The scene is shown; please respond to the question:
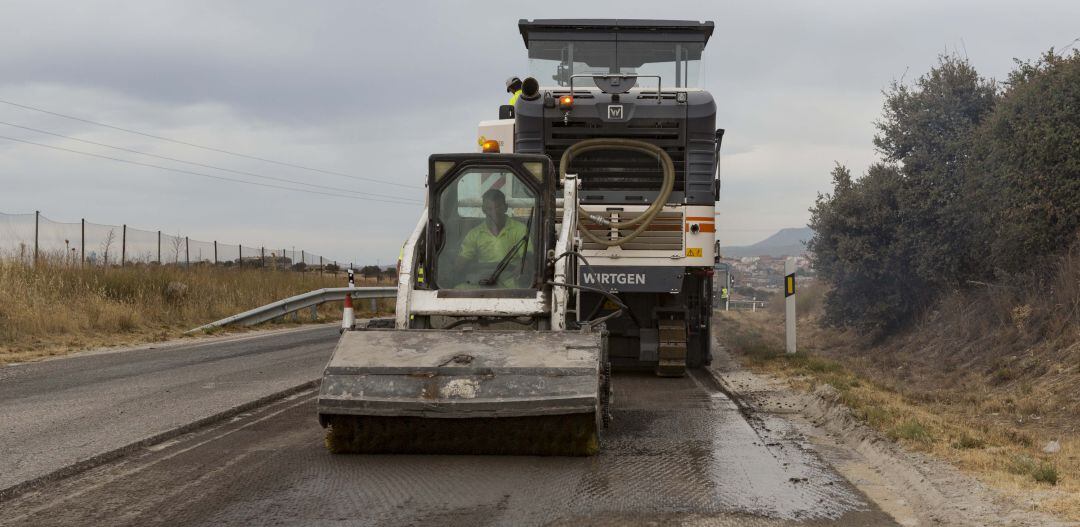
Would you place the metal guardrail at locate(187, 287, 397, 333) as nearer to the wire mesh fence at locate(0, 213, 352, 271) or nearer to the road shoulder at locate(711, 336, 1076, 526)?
the wire mesh fence at locate(0, 213, 352, 271)

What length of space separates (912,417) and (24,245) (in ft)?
63.9

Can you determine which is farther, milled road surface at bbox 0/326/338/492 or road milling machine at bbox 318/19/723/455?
milled road surface at bbox 0/326/338/492

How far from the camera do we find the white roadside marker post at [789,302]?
15.4 metres

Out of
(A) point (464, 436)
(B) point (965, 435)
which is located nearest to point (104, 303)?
(A) point (464, 436)

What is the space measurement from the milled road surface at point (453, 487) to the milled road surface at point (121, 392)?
56 centimetres

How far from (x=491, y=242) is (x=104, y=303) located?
1389 cm

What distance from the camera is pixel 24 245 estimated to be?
70.1 feet

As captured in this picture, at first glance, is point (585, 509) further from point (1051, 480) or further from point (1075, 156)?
point (1075, 156)

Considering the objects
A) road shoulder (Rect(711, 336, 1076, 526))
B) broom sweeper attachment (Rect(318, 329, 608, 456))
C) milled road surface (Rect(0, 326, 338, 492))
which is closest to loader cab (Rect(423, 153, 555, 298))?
broom sweeper attachment (Rect(318, 329, 608, 456))

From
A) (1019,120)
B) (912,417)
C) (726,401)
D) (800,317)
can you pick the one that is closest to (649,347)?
(726,401)

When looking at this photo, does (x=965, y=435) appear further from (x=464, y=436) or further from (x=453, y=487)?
(x=453, y=487)

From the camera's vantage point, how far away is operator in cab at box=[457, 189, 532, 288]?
8.59 m

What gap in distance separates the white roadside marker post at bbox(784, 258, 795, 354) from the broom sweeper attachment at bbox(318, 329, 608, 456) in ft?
28.3

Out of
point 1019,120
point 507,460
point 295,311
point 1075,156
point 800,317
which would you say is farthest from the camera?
point 800,317
